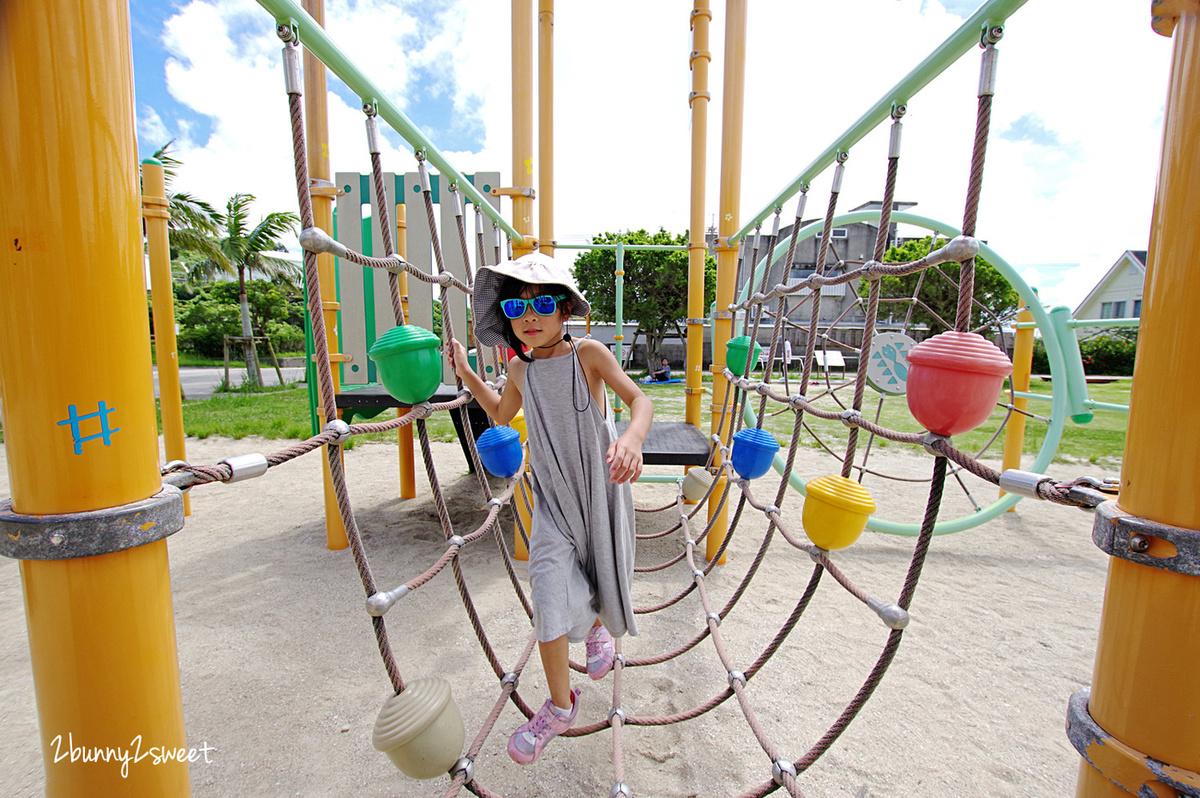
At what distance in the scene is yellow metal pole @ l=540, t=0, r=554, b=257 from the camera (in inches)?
116

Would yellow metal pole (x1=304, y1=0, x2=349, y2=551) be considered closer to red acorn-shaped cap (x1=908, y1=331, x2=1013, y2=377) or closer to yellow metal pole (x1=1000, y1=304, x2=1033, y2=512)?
red acorn-shaped cap (x1=908, y1=331, x2=1013, y2=377)

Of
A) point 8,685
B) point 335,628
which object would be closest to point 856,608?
point 335,628

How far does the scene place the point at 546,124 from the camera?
2945 millimetres

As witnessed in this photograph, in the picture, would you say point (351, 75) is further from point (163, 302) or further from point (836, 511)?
point (163, 302)

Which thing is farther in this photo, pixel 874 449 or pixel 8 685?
pixel 874 449

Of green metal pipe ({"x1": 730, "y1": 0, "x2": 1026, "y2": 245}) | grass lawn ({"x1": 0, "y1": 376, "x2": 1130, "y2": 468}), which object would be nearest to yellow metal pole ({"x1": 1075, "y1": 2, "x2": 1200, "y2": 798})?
green metal pipe ({"x1": 730, "y1": 0, "x2": 1026, "y2": 245})

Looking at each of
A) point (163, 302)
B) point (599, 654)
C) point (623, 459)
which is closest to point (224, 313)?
point (163, 302)

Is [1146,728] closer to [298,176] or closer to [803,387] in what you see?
[803,387]

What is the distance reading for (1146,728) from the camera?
561mm

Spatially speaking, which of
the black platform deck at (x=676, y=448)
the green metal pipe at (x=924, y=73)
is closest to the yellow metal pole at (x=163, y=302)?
the black platform deck at (x=676, y=448)

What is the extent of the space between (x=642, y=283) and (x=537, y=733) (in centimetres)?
1534

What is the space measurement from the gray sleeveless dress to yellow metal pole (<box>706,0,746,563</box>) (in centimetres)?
140

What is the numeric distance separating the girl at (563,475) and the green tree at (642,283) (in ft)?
45.9

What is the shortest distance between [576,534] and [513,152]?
6.99ft
